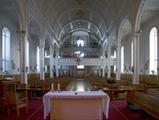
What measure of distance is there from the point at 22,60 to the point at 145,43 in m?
16.5

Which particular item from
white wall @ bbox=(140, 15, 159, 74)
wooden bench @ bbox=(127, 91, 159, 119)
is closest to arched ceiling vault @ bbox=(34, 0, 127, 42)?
white wall @ bbox=(140, 15, 159, 74)

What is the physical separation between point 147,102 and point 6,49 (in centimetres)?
2116

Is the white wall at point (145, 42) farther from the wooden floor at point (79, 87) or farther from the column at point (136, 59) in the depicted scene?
the column at point (136, 59)

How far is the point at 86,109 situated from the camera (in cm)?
805

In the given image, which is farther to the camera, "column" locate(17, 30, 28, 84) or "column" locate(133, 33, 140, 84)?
"column" locate(133, 33, 140, 84)

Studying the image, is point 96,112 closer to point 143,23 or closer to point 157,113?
point 157,113

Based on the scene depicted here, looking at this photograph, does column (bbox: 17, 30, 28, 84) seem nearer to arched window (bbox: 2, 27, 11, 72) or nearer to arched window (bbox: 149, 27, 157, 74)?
arched window (bbox: 2, 27, 11, 72)

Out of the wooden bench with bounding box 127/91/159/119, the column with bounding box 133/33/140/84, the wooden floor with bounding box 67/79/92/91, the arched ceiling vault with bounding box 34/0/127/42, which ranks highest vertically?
the arched ceiling vault with bounding box 34/0/127/42

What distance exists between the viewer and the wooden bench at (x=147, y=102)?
7.59m

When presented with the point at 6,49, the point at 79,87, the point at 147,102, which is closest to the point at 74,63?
the point at 6,49

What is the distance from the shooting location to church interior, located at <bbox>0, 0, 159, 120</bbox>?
806 cm

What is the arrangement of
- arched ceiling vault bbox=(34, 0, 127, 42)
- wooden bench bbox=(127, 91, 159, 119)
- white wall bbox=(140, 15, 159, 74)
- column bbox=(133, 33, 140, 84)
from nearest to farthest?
wooden bench bbox=(127, 91, 159, 119) < column bbox=(133, 33, 140, 84) < white wall bbox=(140, 15, 159, 74) < arched ceiling vault bbox=(34, 0, 127, 42)

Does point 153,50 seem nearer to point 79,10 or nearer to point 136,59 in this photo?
point 136,59

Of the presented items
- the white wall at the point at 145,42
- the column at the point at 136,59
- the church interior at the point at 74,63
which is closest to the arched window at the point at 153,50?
the church interior at the point at 74,63
